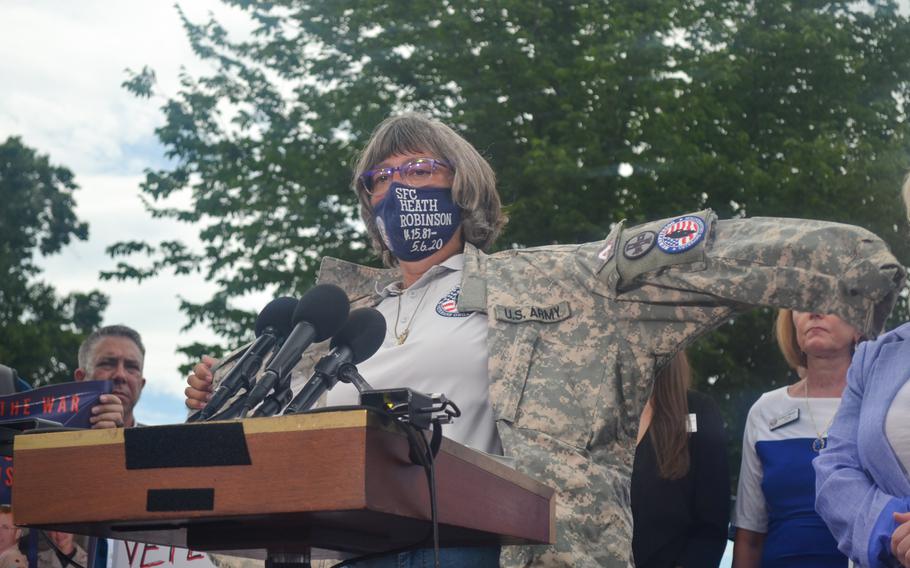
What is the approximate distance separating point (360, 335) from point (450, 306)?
1154 mm

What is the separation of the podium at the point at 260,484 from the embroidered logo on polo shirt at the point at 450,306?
124cm

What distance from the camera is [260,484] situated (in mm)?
2186

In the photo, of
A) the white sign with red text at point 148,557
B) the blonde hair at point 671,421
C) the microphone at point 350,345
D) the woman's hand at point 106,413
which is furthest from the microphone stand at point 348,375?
the white sign with red text at point 148,557

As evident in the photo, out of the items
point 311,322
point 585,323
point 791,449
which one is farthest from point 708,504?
point 311,322

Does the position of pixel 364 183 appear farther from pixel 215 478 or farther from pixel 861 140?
pixel 861 140

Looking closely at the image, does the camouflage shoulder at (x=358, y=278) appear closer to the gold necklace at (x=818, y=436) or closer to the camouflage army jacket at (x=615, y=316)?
the camouflage army jacket at (x=615, y=316)

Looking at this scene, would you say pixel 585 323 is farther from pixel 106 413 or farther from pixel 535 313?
pixel 106 413

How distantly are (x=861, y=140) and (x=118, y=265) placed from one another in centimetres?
1281

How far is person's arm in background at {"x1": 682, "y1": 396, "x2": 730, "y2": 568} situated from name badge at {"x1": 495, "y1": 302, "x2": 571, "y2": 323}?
2399 mm

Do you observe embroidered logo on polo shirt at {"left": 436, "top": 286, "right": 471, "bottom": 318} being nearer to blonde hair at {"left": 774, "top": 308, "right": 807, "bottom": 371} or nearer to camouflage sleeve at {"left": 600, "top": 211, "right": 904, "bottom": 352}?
camouflage sleeve at {"left": 600, "top": 211, "right": 904, "bottom": 352}

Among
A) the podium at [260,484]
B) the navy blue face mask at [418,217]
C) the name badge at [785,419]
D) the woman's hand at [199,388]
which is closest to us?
the podium at [260,484]

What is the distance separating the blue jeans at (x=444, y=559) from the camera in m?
2.98

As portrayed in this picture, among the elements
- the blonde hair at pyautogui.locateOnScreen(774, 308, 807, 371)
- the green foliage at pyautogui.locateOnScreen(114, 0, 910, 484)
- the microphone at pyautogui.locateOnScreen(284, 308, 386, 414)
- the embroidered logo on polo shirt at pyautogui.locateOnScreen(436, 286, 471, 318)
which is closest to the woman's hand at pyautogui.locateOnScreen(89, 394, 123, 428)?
the embroidered logo on polo shirt at pyautogui.locateOnScreen(436, 286, 471, 318)

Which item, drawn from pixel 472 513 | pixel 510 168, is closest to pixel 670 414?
pixel 472 513
